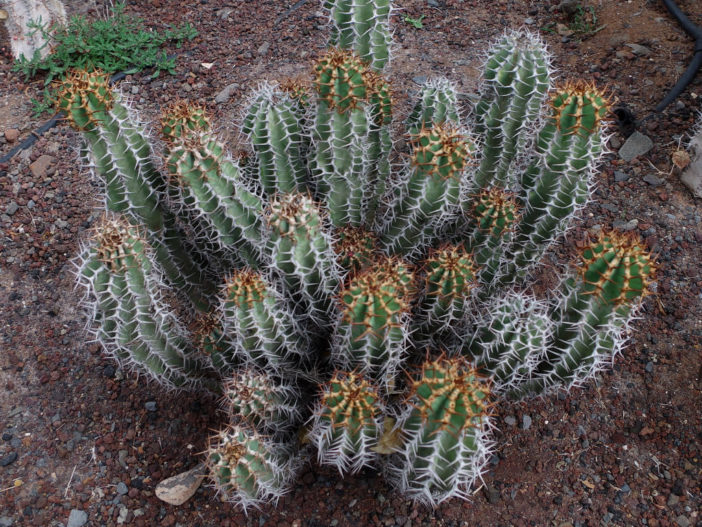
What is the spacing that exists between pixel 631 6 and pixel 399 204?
4241 mm

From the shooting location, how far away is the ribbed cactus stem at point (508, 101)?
309cm

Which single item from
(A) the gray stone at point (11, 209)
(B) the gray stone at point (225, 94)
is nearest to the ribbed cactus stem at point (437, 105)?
(B) the gray stone at point (225, 94)

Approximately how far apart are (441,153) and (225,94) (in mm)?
3119

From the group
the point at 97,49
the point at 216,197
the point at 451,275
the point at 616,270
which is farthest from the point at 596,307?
the point at 97,49

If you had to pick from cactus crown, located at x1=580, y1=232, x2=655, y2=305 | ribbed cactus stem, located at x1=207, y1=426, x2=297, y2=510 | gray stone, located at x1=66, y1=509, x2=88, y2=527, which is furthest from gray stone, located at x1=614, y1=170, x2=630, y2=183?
gray stone, located at x1=66, y1=509, x2=88, y2=527

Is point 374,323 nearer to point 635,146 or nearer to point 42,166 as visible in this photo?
point 635,146

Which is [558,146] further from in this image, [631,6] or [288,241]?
[631,6]

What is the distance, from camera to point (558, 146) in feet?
9.23

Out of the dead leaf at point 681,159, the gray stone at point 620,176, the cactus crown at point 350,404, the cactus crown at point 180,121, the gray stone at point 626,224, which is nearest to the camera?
the cactus crown at point 350,404

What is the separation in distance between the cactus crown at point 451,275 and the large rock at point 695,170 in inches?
99.1

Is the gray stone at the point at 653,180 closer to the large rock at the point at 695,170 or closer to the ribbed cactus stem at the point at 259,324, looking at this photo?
the large rock at the point at 695,170

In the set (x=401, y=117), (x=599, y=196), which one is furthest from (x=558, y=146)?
(x=401, y=117)

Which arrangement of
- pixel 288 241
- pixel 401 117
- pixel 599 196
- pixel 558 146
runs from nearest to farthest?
pixel 288 241 → pixel 558 146 → pixel 599 196 → pixel 401 117

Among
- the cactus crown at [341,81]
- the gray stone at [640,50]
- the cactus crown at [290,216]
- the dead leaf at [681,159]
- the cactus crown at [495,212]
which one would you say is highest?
the cactus crown at [341,81]
